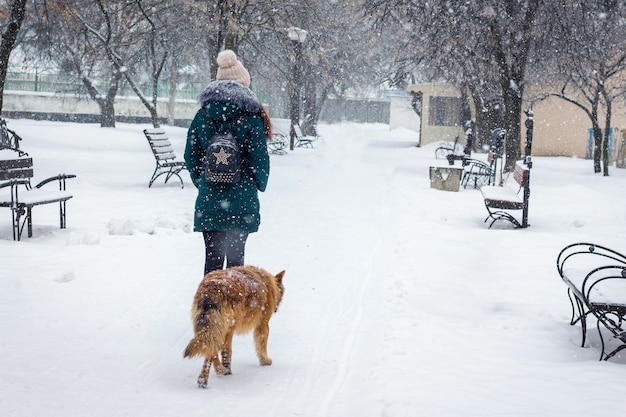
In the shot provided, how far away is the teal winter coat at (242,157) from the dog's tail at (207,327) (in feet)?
3.64

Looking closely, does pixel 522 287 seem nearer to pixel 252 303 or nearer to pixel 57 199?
pixel 252 303

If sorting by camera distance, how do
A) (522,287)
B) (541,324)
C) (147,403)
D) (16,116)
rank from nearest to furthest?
1. (147,403)
2. (541,324)
3. (522,287)
4. (16,116)

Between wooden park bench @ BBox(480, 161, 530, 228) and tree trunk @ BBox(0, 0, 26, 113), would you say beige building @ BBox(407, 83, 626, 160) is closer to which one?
wooden park bench @ BBox(480, 161, 530, 228)

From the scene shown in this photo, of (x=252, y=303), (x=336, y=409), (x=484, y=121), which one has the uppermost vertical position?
(x=484, y=121)

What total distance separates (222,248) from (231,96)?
1.09 meters

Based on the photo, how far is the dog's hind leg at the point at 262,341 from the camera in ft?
14.9

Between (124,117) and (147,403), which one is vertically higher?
(124,117)

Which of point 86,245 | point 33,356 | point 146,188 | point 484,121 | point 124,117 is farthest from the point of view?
point 124,117

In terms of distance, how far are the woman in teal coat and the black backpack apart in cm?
6

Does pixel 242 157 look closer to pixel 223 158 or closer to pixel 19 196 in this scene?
pixel 223 158

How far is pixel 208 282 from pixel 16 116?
43.8 meters

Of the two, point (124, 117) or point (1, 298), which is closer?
point (1, 298)

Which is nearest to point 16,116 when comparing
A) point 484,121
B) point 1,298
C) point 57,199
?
point 484,121

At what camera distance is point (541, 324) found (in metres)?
5.99
